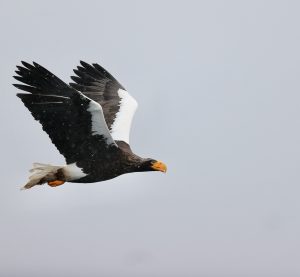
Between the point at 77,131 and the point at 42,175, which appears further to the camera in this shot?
the point at 42,175

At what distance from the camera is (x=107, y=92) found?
1777 cm

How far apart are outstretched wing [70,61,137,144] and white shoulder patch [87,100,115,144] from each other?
2659 millimetres

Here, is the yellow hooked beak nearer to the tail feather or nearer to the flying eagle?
the flying eagle

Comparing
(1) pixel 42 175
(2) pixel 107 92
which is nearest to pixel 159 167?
(1) pixel 42 175

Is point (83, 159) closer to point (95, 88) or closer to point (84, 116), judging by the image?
point (84, 116)

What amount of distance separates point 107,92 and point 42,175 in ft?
11.4

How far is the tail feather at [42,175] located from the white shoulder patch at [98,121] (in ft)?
4.80

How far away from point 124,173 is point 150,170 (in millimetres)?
573

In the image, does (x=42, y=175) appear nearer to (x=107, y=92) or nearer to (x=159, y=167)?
(x=159, y=167)

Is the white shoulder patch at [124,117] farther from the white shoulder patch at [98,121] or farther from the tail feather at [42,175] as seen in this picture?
the white shoulder patch at [98,121]

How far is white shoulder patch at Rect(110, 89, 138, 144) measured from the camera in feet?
54.2

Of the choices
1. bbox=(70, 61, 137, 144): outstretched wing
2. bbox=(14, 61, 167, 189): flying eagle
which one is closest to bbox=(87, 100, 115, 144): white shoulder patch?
bbox=(14, 61, 167, 189): flying eagle

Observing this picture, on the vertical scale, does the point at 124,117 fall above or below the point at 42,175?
above

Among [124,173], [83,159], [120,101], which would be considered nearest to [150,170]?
[124,173]
